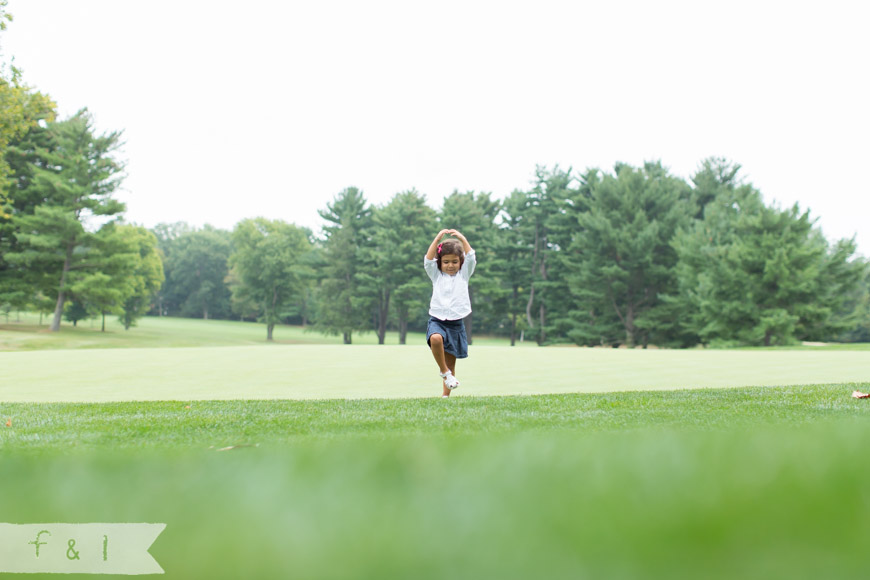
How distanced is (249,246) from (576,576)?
6092 cm

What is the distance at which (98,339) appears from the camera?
3484 cm

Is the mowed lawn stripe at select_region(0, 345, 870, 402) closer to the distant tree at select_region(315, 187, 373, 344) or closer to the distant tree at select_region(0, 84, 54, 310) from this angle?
the distant tree at select_region(0, 84, 54, 310)

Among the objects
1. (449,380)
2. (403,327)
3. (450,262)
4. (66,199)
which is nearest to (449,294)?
(450,262)

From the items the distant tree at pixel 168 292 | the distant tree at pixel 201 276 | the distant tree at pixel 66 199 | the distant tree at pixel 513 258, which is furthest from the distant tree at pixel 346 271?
the distant tree at pixel 168 292

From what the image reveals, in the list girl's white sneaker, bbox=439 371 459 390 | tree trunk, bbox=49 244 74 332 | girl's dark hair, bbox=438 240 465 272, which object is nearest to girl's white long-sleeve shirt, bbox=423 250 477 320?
girl's dark hair, bbox=438 240 465 272

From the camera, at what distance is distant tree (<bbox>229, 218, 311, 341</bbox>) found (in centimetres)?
5772

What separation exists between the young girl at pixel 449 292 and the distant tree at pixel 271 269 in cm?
5062

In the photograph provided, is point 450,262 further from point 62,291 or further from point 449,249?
point 62,291

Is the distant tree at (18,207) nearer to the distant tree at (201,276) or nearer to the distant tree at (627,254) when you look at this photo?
the distant tree at (627,254)

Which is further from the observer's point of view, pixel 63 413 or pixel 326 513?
pixel 63 413

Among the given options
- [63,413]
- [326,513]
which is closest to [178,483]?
[326,513]

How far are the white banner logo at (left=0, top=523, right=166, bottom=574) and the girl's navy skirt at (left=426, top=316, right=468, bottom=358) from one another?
5.85 m

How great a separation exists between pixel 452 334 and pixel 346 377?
3620mm

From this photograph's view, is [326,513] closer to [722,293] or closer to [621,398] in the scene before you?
[621,398]
